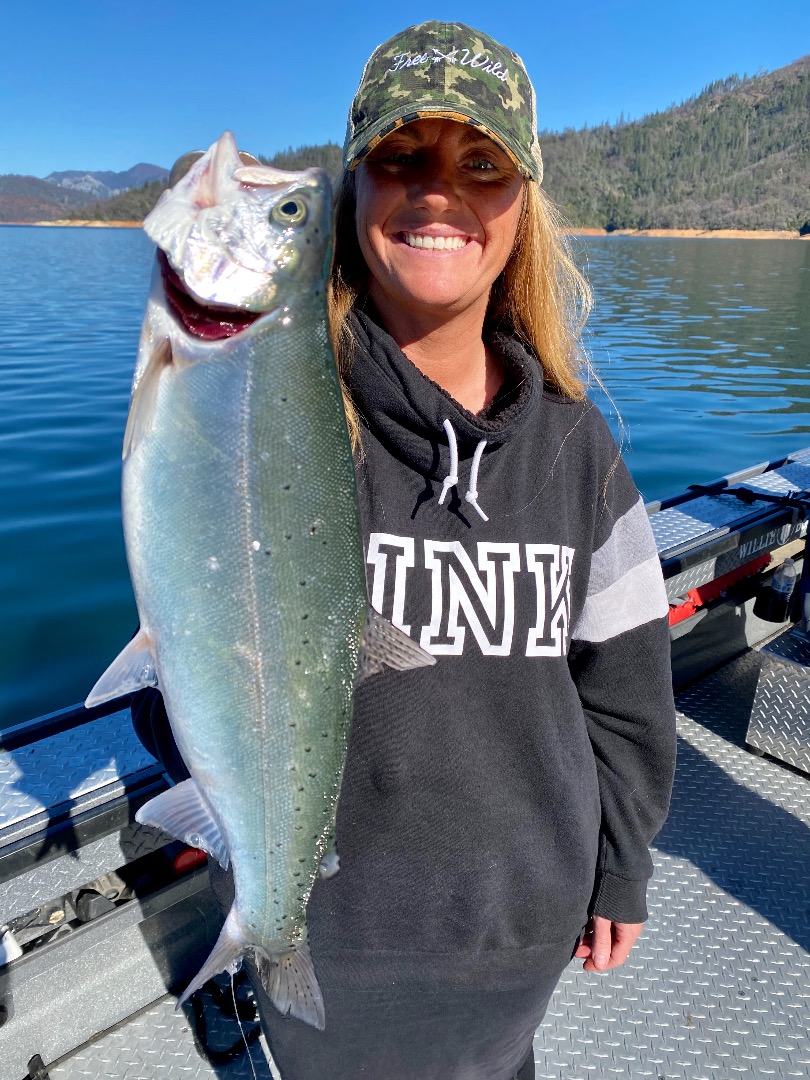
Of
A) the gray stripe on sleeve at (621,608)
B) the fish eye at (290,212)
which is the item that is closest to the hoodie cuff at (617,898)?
the gray stripe on sleeve at (621,608)

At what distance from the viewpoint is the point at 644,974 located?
3.09 m

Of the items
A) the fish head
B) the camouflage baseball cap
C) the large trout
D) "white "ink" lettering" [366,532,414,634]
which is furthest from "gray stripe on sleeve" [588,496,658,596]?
the fish head

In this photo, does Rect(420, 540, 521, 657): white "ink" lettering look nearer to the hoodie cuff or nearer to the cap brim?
the hoodie cuff

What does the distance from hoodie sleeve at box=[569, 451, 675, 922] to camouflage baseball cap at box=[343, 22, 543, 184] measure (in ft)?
2.69

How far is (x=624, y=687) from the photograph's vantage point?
193 cm

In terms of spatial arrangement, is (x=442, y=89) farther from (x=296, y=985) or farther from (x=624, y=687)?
(x=296, y=985)

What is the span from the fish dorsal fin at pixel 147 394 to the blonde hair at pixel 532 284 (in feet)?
1.83

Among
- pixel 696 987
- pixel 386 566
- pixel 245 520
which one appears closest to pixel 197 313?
pixel 245 520

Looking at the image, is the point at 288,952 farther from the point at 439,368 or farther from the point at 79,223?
the point at 79,223

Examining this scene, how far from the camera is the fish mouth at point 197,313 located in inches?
53.2

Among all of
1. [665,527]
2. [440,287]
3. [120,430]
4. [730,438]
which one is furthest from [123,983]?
[730,438]

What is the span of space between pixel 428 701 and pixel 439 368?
0.80 m

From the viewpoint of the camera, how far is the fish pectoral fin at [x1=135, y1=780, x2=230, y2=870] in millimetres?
1471

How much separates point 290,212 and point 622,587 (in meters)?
1.15
